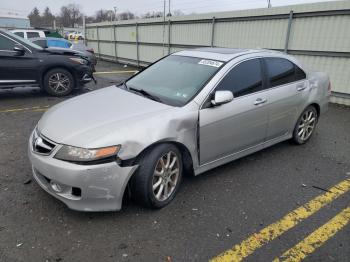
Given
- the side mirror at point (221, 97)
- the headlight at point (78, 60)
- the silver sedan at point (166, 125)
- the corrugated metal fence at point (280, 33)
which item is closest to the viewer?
the silver sedan at point (166, 125)

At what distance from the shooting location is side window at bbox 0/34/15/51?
7.34m

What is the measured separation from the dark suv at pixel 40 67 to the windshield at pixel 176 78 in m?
4.33

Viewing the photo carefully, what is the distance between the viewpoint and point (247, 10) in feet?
32.5

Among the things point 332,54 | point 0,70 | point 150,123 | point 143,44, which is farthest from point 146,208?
point 143,44

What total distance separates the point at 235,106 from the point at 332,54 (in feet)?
18.5

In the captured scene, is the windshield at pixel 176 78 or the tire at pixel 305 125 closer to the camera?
the windshield at pixel 176 78

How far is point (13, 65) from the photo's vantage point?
291 inches

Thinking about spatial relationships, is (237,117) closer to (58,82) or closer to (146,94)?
(146,94)

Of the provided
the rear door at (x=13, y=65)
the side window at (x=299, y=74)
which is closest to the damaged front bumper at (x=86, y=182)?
the side window at (x=299, y=74)

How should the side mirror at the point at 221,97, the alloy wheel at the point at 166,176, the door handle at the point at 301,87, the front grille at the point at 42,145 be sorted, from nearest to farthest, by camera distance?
the front grille at the point at 42,145, the alloy wheel at the point at 166,176, the side mirror at the point at 221,97, the door handle at the point at 301,87

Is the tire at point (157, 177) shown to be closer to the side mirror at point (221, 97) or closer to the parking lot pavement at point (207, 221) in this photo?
the parking lot pavement at point (207, 221)

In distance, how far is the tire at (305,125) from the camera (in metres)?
4.91

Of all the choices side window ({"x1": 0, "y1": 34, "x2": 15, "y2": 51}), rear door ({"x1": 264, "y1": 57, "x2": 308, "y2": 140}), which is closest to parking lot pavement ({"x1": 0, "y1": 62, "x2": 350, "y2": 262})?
rear door ({"x1": 264, "y1": 57, "x2": 308, "y2": 140})

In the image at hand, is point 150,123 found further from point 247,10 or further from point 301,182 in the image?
point 247,10
